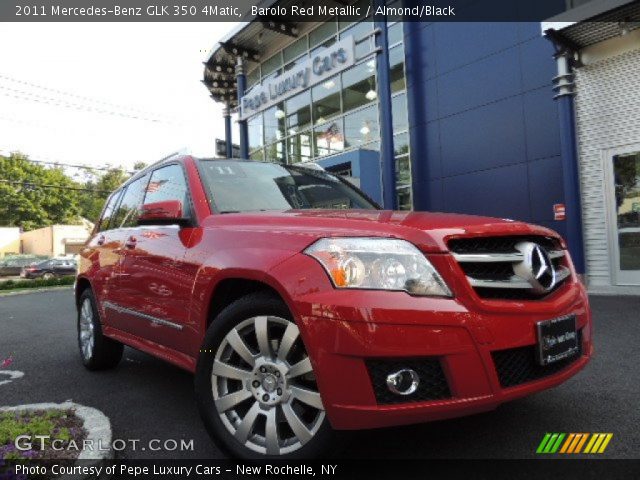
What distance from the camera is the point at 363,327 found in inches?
75.1

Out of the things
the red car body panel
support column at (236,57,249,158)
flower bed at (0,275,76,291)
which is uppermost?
support column at (236,57,249,158)

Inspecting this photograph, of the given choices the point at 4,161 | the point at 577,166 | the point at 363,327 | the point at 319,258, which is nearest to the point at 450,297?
the point at 363,327

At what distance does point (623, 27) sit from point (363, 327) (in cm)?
907

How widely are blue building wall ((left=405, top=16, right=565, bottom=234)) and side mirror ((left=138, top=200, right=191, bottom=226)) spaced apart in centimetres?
880

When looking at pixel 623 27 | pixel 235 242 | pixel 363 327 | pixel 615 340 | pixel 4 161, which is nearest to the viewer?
pixel 363 327

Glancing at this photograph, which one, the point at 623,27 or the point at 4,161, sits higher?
the point at 4,161

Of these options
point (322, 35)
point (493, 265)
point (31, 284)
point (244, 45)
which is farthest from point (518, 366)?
point (31, 284)

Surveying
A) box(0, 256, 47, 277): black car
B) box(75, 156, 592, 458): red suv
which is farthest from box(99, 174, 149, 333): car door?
box(0, 256, 47, 277): black car

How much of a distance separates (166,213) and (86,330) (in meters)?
2.38

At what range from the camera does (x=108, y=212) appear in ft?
15.6

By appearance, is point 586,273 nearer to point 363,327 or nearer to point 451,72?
point 451,72

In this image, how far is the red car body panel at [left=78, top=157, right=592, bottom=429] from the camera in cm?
191

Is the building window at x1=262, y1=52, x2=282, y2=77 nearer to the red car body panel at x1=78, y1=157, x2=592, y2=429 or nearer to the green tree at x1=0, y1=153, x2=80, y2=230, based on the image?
the red car body panel at x1=78, y1=157, x2=592, y2=429

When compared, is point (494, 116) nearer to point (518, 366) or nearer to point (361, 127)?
point (361, 127)
